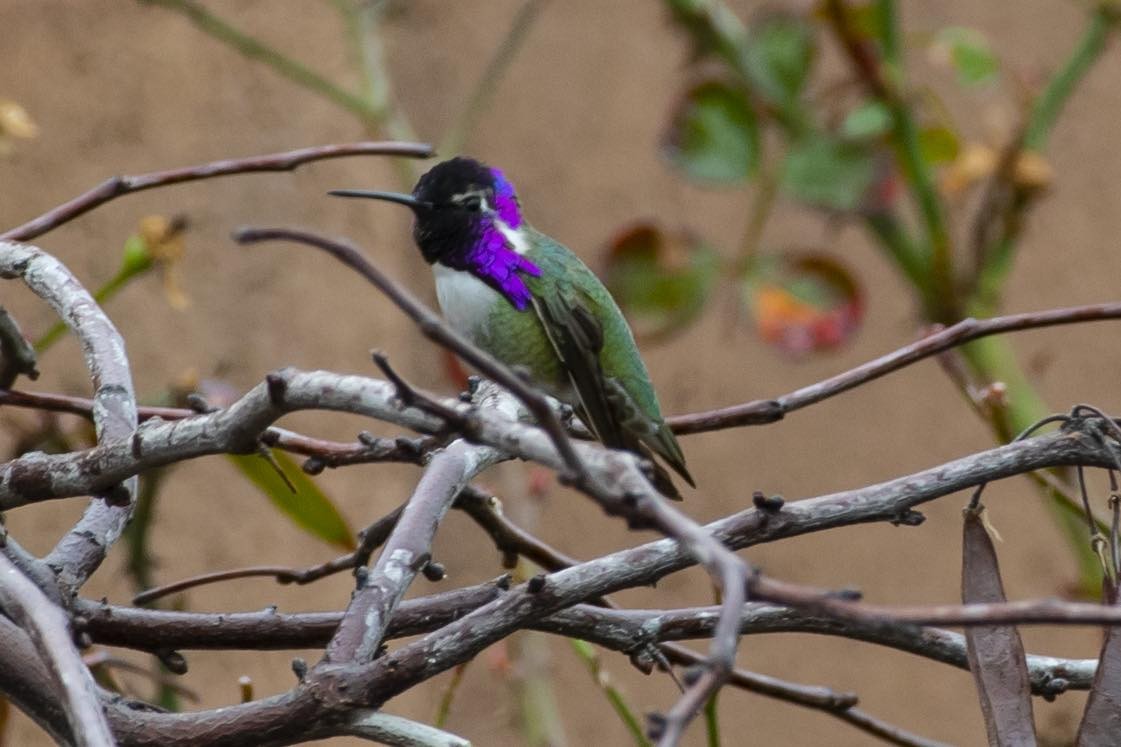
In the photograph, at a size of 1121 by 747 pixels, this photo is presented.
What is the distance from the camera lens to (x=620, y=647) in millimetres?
971

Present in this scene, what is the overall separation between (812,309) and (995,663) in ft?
5.09

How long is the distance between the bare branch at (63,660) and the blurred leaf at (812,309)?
1746 mm

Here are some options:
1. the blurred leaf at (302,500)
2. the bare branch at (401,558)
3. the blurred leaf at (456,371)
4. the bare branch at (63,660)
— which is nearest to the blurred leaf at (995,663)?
the bare branch at (401,558)

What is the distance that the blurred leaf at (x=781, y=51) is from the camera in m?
2.34

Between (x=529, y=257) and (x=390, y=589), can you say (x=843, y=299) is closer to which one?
(x=529, y=257)

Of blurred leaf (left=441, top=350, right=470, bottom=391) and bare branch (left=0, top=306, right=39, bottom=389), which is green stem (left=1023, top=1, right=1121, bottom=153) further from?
bare branch (left=0, top=306, right=39, bottom=389)

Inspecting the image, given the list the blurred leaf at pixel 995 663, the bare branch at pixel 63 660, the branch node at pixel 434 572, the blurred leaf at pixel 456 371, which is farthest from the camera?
the blurred leaf at pixel 456 371

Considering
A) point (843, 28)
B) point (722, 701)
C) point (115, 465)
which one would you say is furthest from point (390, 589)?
point (722, 701)

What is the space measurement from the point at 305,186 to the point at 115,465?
226 cm

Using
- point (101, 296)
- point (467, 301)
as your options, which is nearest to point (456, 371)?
point (467, 301)

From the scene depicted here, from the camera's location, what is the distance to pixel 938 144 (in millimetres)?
2436

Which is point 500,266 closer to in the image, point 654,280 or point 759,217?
point 654,280

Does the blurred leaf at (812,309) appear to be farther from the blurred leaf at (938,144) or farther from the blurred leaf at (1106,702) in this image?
the blurred leaf at (1106,702)

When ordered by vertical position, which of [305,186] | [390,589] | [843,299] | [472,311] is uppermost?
[305,186]
